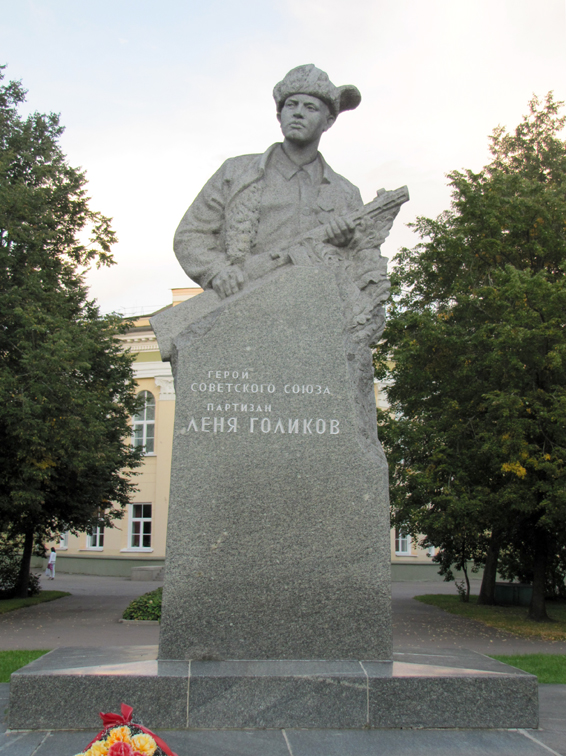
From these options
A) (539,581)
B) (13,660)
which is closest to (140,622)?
(13,660)

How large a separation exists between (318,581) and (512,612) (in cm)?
1539

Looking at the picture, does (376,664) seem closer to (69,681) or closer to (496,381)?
(69,681)

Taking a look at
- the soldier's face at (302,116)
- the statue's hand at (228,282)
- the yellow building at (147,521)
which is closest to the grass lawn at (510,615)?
the yellow building at (147,521)

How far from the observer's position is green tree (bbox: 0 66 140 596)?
14.2 m

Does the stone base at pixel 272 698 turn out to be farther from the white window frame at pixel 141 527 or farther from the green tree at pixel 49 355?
the white window frame at pixel 141 527

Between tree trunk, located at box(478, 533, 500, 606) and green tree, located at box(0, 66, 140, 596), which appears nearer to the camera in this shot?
green tree, located at box(0, 66, 140, 596)

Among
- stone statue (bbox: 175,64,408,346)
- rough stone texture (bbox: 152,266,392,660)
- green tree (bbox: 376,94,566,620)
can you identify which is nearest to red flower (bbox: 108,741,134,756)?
rough stone texture (bbox: 152,266,392,660)

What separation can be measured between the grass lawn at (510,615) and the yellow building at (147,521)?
939 cm

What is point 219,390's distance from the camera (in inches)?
188

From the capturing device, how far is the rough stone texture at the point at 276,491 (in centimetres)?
437

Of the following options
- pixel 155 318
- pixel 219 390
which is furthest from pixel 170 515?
pixel 155 318

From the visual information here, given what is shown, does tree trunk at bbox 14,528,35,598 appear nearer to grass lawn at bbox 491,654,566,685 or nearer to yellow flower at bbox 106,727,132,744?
grass lawn at bbox 491,654,566,685

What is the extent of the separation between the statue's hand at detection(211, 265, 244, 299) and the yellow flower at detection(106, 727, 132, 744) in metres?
→ 3.29

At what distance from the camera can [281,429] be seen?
472 cm
